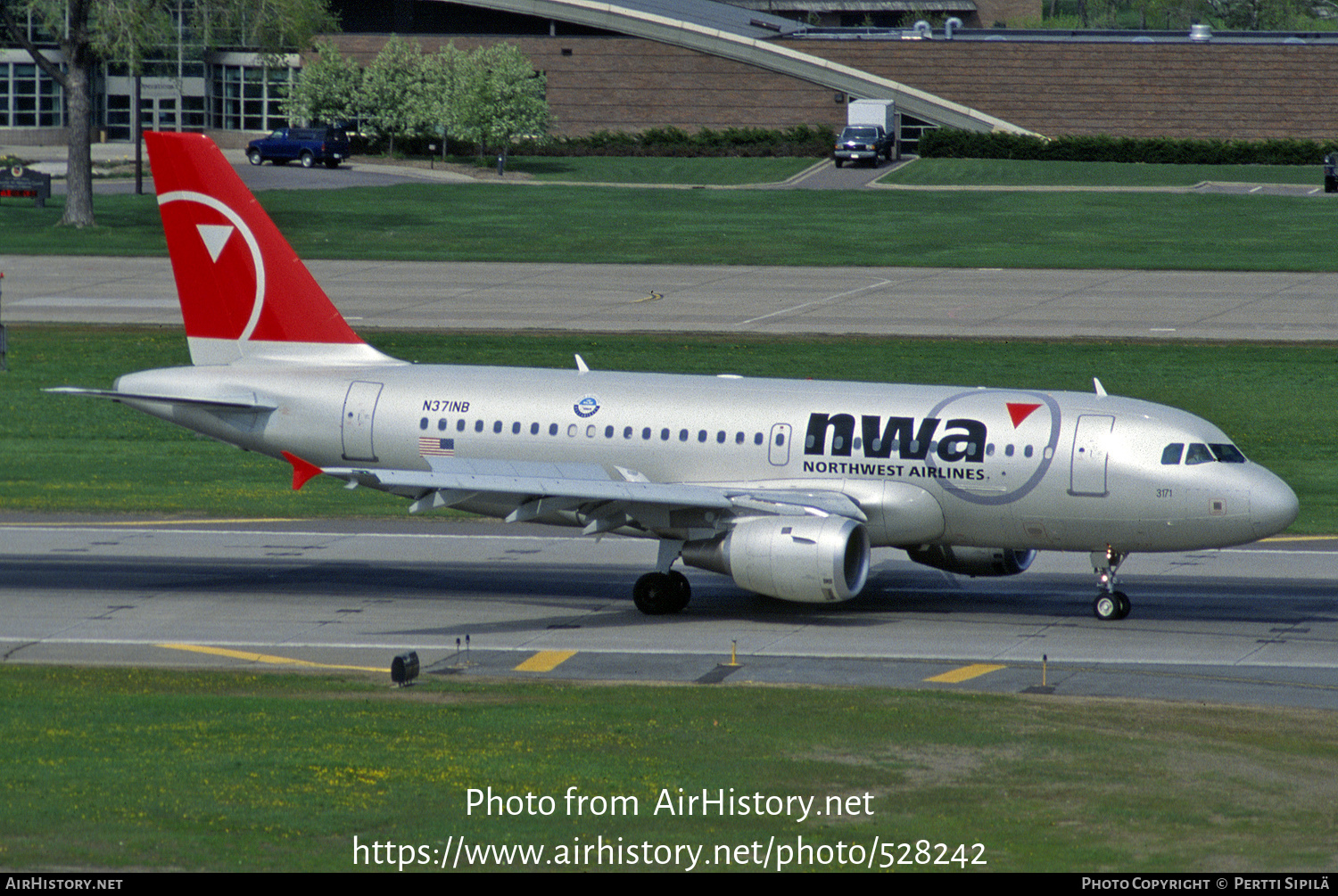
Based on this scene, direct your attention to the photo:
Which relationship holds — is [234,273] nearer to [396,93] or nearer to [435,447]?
[435,447]

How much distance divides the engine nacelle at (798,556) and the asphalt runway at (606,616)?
97 cm

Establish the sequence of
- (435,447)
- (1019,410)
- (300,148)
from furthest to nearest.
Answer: (300,148), (435,447), (1019,410)

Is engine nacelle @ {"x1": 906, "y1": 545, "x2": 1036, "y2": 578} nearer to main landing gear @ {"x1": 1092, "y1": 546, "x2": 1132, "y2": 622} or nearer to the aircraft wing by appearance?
main landing gear @ {"x1": 1092, "y1": 546, "x2": 1132, "y2": 622}

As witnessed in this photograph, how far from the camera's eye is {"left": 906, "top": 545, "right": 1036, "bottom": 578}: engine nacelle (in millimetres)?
34750

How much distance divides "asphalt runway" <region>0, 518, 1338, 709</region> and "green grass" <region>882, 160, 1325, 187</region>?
87.5 meters

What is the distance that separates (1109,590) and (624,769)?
46.9 ft

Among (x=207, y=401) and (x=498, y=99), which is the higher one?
(x=498, y=99)

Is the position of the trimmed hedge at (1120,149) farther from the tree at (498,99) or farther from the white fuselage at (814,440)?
the white fuselage at (814,440)

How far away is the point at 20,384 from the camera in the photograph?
191 ft

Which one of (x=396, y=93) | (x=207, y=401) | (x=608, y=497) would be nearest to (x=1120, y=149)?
(x=396, y=93)

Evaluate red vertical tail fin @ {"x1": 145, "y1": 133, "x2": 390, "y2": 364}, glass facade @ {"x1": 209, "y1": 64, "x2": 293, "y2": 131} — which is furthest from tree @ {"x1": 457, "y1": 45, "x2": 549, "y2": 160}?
red vertical tail fin @ {"x1": 145, "y1": 133, "x2": 390, "y2": 364}

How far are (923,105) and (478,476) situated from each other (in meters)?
119

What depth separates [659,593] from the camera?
112ft
